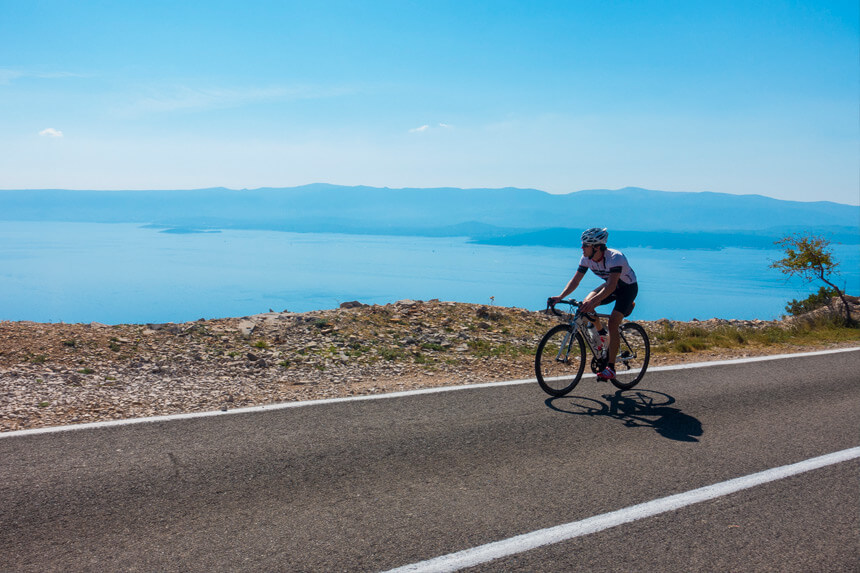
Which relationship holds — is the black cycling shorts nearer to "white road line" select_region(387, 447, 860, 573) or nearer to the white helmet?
the white helmet

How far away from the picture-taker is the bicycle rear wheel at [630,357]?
6953 millimetres

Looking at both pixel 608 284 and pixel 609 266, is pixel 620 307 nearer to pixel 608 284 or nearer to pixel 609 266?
pixel 608 284

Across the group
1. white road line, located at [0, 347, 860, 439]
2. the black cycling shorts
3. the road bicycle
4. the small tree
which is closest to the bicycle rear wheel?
the road bicycle

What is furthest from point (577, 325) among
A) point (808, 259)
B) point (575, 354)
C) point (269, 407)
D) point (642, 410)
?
point (808, 259)

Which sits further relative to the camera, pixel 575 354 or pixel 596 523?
pixel 575 354

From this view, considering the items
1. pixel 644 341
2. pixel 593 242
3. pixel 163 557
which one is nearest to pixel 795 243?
pixel 644 341

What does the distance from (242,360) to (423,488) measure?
192 inches

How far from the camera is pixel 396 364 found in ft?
26.4

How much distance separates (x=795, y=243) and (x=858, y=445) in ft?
51.1

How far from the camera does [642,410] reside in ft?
19.6

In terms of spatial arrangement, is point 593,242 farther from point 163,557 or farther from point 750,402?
point 163,557

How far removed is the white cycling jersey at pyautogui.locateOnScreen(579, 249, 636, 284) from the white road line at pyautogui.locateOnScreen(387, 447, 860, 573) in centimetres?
272

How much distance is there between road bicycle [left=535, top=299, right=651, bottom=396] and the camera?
6.46 meters

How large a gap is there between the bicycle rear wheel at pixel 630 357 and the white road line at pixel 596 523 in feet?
8.36
